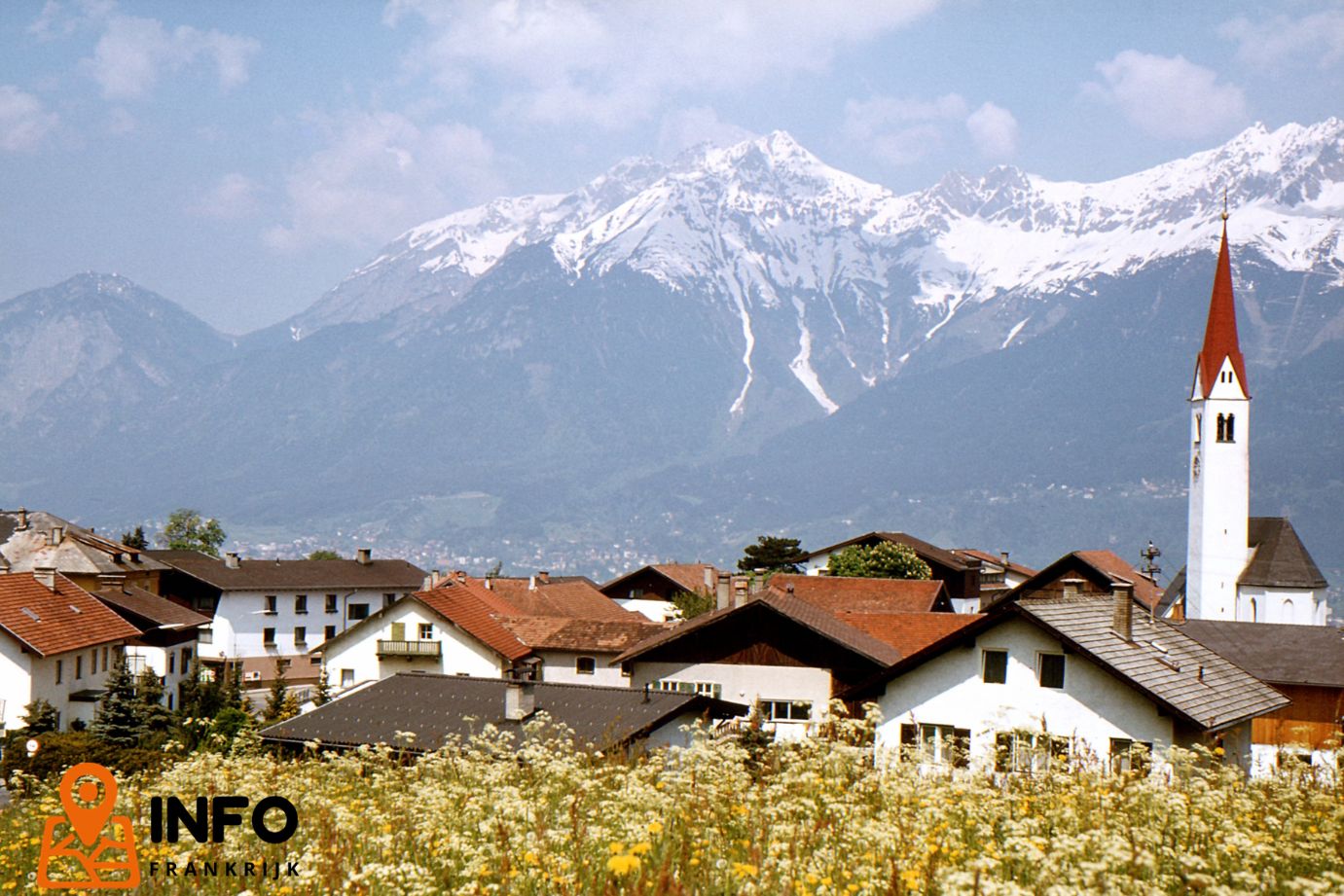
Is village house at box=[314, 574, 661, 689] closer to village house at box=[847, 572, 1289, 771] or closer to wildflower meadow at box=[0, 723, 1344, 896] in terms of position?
village house at box=[847, 572, 1289, 771]

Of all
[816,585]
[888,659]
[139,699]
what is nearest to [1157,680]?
Answer: [888,659]

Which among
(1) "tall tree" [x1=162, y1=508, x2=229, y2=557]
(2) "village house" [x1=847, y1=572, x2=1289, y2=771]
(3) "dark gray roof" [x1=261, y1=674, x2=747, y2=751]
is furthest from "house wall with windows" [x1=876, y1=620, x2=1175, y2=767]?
(1) "tall tree" [x1=162, y1=508, x2=229, y2=557]

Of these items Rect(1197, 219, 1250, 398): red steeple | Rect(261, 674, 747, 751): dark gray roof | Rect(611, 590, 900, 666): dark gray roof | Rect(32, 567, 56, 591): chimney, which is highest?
Rect(1197, 219, 1250, 398): red steeple

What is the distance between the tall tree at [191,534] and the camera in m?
114

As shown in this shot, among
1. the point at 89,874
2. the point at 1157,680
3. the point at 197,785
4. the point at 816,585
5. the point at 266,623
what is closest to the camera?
the point at 89,874

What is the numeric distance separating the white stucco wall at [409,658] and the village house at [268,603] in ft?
48.7

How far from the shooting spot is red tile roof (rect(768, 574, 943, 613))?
56.8 m

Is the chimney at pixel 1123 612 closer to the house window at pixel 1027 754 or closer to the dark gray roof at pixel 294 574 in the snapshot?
the house window at pixel 1027 754

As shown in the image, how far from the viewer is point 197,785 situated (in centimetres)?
1020

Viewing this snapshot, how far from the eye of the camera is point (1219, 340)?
3199 inches

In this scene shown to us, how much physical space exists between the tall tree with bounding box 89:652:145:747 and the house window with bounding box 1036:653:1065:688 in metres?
25.1

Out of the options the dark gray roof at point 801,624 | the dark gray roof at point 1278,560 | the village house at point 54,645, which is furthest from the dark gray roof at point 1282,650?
the dark gray roof at point 1278,560

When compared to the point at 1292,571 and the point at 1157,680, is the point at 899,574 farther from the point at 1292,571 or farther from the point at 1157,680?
the point at 1157,680

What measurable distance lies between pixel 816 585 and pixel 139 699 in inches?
1210
